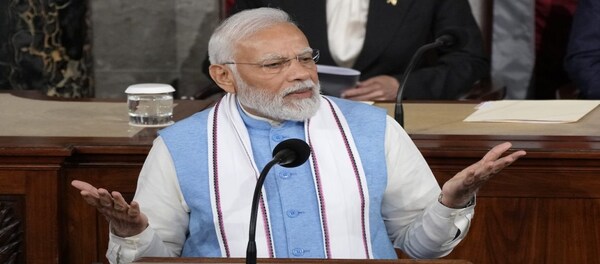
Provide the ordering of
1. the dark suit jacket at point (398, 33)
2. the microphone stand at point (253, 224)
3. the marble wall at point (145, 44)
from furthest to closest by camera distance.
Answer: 1. the marble wall at point (145, 44)
2. the dark suit jacket at point (398, 33)
3. the microphone stand at point (253, 224)

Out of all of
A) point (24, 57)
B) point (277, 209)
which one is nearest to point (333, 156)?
point (277, 209)

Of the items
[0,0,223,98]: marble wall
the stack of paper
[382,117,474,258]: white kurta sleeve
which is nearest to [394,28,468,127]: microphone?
the stack of paper

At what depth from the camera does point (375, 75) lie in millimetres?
4926

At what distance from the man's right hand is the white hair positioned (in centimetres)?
51

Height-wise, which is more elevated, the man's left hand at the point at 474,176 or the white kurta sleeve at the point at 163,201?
the man's left hand at the point at 474,176

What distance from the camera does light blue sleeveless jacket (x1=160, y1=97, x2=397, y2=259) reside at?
2979mm

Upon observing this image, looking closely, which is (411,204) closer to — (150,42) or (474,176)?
(474,176)

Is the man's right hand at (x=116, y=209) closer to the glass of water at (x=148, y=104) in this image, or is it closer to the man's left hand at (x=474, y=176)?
the man's left hand at (x=474, y=176)

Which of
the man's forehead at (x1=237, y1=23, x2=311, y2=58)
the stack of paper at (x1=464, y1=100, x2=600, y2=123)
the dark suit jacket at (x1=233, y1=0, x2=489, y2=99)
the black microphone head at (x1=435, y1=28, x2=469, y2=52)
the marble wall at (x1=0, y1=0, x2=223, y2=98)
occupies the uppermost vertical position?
the man's forehead at (x1=237, y1=23, x2=311, y2=58)

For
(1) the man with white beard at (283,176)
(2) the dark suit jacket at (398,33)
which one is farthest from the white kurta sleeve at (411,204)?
(2) the dark suit jacket at (398,33)

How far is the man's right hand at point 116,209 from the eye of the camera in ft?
8.57

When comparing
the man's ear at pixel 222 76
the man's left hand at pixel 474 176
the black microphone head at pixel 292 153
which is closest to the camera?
the black microphone head at pixel 292 153

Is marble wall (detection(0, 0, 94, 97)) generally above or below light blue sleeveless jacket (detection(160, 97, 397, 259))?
below

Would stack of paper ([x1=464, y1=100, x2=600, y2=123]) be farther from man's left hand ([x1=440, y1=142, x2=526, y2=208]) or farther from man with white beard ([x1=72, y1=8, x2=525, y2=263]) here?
man's left hand ([x1=440, y1=142, x2=526, y2=208])
